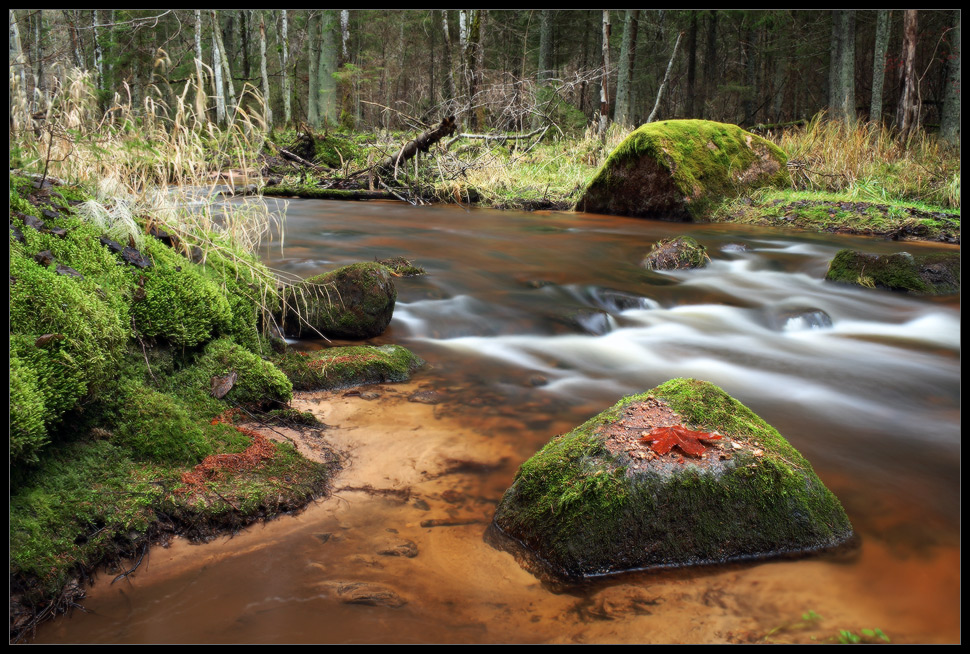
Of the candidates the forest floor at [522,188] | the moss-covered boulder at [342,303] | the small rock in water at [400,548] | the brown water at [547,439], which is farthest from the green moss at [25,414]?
the forest floor at [522,188]

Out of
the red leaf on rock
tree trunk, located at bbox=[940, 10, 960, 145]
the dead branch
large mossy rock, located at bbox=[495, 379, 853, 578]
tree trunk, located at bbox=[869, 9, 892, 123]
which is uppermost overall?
tree trunk, located at bbox=[869, 9, 892, 123]

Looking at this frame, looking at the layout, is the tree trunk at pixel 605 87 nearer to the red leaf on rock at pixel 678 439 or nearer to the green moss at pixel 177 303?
the green moss at pixel 177 303

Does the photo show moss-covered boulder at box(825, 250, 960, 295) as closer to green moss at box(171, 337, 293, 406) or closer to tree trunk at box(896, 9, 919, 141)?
green moss at box(171, 337, 293, 406)

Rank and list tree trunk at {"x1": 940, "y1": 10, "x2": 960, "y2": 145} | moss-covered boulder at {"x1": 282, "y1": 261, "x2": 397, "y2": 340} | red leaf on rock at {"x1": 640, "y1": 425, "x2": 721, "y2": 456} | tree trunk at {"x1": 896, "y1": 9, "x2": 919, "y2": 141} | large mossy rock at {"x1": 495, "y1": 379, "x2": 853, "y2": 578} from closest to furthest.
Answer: large mossy rock at {"x1": 495, "y1": 379, "x2": 853, "y2": 578}
red leaf on rock at {"x1": 640, "y1": 425, "x2": 721, "y2": 456}
moss-covered boulder at {"x1": 282, "y1": 261, "x2": 397, "y2": 340}
tree trunk at {"x1": 896, "y1": 9, "x2": 919, "y2": 141}
tree trunk at {"x1": 940, "y1": 10, "x2": 960, "y2": 145}

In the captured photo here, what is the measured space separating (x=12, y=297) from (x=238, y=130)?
7.65ft

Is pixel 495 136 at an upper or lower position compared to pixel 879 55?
lower

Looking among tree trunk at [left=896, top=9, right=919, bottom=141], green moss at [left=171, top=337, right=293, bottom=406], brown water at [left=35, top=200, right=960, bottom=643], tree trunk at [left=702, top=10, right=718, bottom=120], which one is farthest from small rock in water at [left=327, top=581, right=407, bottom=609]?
tree trunk at [left=702, top=10, right=718, bottom=120]

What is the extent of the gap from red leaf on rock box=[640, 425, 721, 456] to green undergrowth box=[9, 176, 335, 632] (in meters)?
1.36

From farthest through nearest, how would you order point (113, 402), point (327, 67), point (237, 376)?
point (327, 67) < point (237, 376) < point (113, 402)

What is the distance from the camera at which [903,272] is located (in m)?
6.53

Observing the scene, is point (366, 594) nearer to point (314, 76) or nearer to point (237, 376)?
point (237, 376)

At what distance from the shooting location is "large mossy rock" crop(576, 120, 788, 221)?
422 inches

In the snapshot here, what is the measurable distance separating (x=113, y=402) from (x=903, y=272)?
705cm

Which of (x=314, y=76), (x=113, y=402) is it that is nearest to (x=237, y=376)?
(x=113, y=402)
